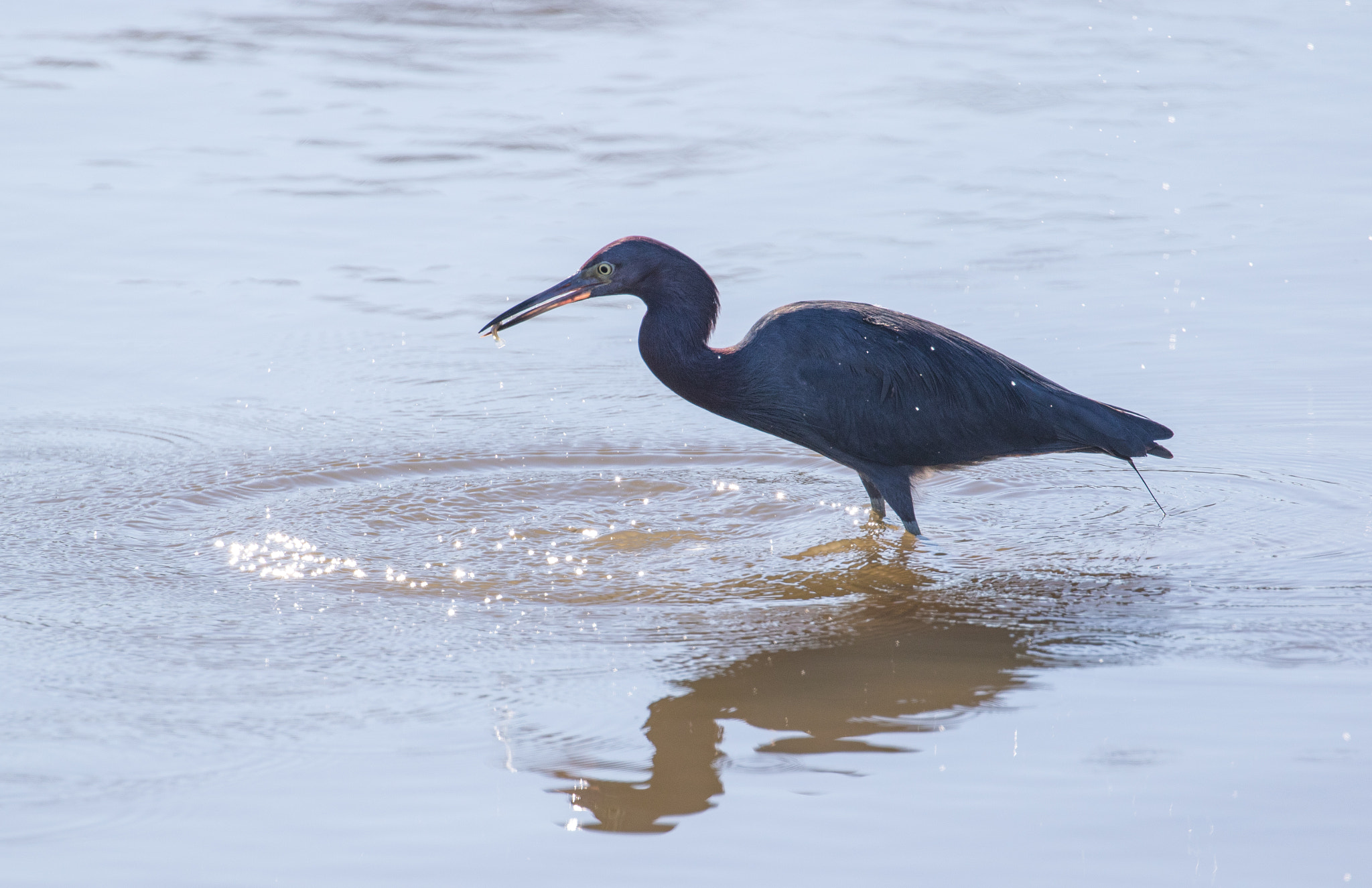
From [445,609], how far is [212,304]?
3.74 meters

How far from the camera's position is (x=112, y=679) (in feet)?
14.8

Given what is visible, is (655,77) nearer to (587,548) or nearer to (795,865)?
(587,548)

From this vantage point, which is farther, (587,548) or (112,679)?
(587,548)

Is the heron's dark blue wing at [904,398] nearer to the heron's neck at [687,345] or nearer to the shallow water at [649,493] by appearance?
the heron's neck at [687,345]

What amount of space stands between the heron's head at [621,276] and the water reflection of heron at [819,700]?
1673 mm

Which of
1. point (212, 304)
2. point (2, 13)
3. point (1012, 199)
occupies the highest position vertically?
point (2, 13)

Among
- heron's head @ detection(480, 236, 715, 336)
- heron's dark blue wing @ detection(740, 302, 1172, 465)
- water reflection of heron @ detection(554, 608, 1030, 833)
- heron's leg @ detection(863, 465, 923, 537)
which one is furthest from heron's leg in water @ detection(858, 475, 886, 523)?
water reflection of heron @ detection(554, 608, 1030, 833)

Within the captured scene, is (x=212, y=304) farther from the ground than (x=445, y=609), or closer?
farther from the ground

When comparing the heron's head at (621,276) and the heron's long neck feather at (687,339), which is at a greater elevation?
the heron's head at (621,276)

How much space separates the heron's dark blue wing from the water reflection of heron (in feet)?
3.84

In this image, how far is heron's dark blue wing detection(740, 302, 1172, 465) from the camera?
6160 millimetres

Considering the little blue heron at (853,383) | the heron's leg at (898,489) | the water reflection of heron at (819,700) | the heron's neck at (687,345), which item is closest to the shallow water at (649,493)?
the water reflection of heron at (819,700)

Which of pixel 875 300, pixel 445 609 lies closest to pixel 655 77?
pixel 875 300

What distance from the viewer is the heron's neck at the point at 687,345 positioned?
6.21 m
